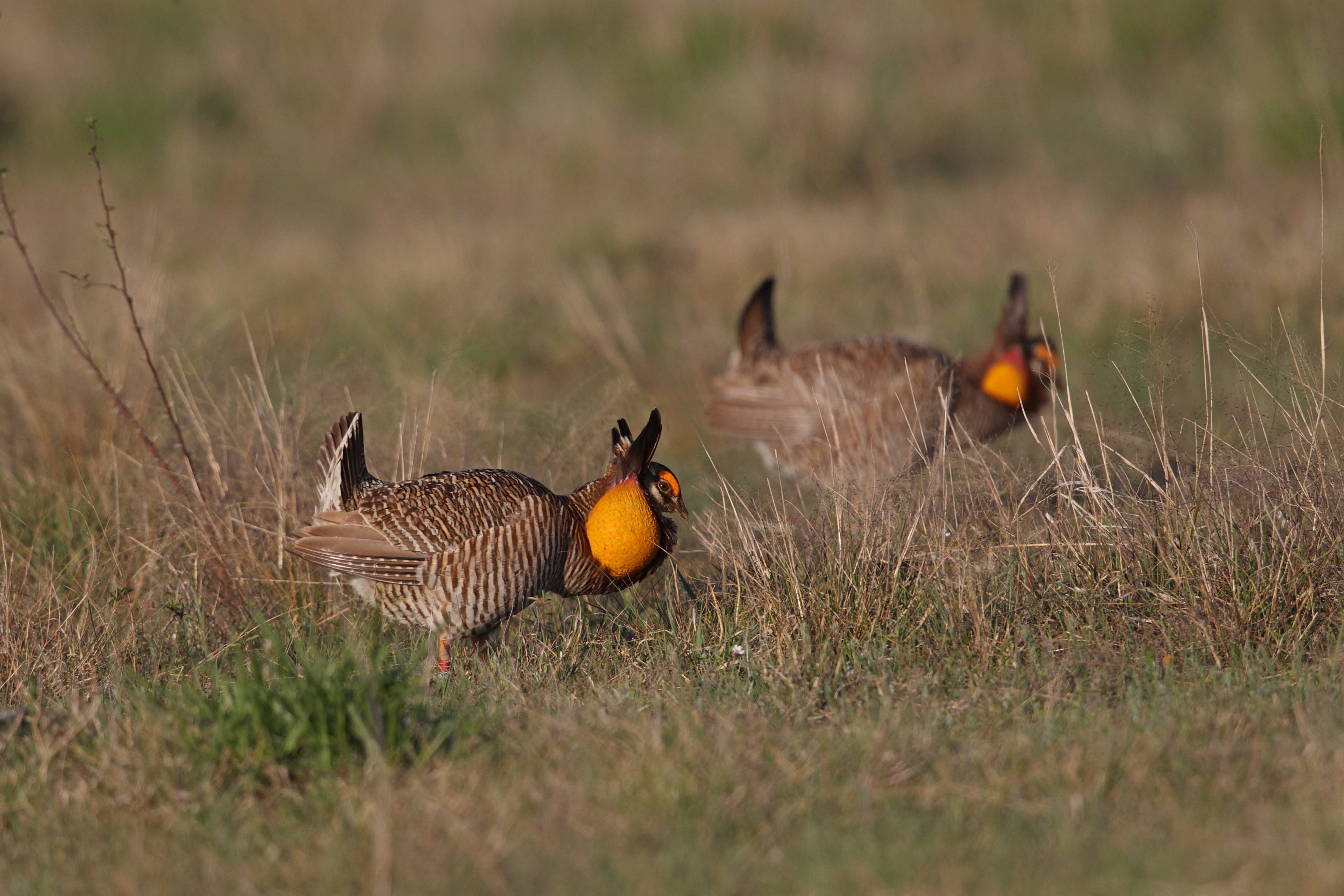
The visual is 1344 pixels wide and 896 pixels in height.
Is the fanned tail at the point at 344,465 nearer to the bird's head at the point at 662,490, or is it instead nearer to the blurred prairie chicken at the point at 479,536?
the blurred prairie chicken at the point at 479,536

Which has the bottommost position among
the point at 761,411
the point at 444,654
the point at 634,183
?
the point at 444,654

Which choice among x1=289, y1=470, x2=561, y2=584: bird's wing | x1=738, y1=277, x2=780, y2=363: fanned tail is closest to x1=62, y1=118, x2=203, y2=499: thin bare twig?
x1=289, y1=470, x2=561, y2=584: bird's wing

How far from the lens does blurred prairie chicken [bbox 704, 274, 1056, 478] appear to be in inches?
225

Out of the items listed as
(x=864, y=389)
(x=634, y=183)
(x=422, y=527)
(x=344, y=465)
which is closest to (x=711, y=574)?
(x=422, y=527)

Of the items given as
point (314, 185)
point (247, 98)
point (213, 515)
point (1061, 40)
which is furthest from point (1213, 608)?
point (247, 98)

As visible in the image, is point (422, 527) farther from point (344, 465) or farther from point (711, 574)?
point (711, 574)

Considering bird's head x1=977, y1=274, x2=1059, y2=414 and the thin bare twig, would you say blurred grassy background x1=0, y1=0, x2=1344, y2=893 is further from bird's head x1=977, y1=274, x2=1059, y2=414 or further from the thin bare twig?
bird's head x1=977, y1=274, x2=1059, y2=414

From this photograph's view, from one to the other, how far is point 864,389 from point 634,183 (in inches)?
247

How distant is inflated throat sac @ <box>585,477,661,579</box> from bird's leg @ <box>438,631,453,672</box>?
20.0 inches

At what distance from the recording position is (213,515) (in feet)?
14.8

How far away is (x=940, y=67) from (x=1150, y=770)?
38.0ft

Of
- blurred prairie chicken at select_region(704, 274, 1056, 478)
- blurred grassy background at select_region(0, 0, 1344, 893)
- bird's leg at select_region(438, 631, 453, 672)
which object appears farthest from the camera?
blurred prairie chicken at select_region(704, 274, 1056, 478)

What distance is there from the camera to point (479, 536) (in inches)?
156

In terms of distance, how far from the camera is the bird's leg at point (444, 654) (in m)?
4.06
